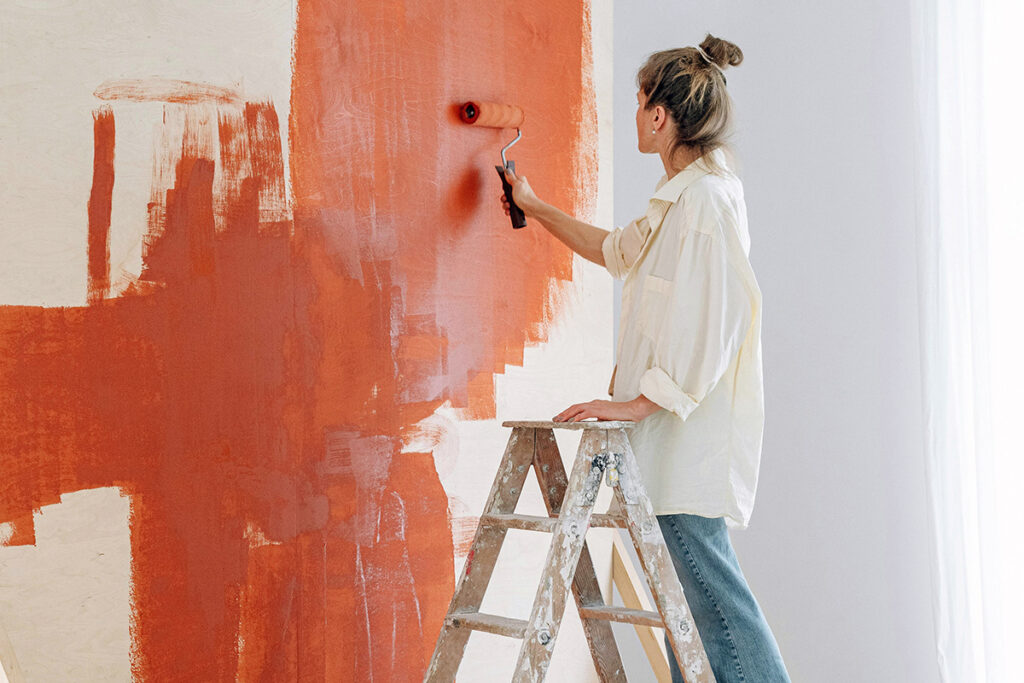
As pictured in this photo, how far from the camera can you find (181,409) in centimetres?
157

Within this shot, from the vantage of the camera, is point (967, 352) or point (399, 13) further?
point (967, 352)

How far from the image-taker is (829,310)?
255 cm

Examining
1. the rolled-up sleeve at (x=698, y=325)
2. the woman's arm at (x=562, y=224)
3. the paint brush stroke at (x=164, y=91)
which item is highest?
the paint brush stroke at (x=164, y=91)

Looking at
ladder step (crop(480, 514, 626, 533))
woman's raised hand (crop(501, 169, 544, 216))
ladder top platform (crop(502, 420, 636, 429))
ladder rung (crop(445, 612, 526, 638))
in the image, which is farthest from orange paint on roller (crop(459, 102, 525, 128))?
ladder rung (crop(445, 612, 526, 638))

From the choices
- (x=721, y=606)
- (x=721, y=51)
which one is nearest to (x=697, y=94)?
(x=721, y=51)

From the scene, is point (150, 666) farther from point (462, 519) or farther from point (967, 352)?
point (967, 352)

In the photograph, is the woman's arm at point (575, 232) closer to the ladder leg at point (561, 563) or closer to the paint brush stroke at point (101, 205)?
the ladder leg at point (561, 563)

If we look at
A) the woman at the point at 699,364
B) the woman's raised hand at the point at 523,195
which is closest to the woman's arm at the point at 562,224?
the woman's raised hand at the point at 523,195

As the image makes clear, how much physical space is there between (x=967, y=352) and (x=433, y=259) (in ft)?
4.17

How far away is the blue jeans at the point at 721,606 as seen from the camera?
1.58m

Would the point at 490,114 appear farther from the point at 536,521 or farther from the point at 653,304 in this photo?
the point at 536,521

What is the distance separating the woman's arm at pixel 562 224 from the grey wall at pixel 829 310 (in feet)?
2.55

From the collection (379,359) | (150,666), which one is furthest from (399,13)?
(150,666)

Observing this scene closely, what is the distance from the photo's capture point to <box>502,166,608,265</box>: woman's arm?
197cm
